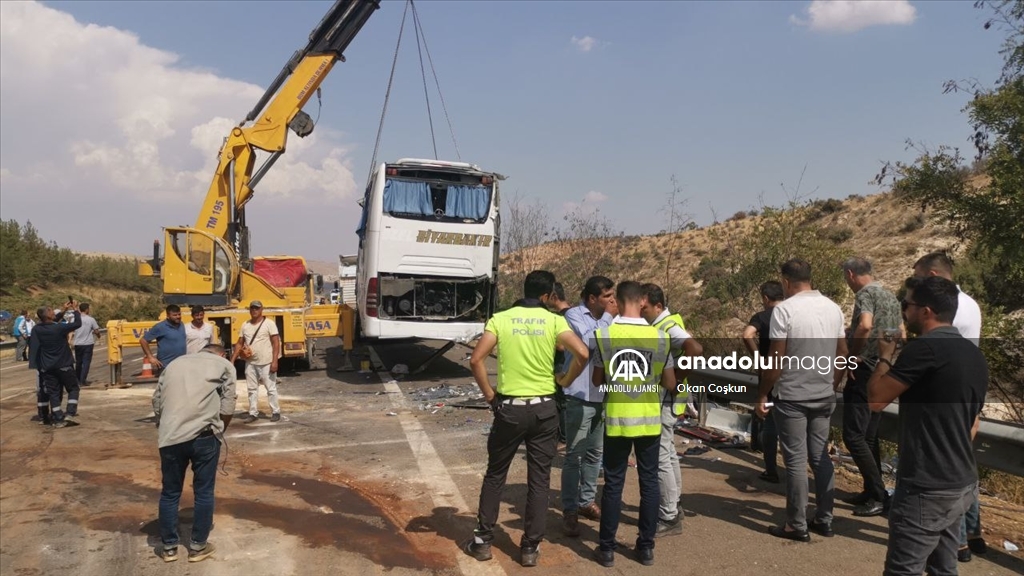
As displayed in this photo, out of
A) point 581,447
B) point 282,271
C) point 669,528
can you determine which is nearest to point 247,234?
point 282,271

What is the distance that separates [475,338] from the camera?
12961mm

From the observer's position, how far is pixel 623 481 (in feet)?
14.3

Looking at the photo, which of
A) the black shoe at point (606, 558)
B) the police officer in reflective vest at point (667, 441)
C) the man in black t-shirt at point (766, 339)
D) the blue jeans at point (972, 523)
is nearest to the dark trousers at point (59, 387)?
the black shoe at point (606, 558)

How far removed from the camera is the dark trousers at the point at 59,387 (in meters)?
9.55

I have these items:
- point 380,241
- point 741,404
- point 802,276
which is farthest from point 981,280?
point 802,276

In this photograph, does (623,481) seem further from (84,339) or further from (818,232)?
(818,232)

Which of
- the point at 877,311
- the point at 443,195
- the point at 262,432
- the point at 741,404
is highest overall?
the point at 443,195

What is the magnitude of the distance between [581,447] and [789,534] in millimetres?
1610

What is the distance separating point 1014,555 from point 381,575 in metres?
4.31

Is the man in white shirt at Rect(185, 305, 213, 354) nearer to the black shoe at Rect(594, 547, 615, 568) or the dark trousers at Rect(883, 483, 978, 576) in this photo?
the black shoe at Rect(594, 547, 615, 568)

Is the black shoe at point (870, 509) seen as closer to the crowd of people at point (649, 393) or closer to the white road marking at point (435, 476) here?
the crowd of people at point (649, 393)

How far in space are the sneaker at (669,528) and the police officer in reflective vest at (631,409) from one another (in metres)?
0.50

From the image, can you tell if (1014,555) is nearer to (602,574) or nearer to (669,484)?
(669,484)

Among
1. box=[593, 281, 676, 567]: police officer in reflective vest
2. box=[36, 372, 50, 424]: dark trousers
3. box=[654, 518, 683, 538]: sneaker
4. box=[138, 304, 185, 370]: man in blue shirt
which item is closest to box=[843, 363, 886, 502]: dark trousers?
box=[654, 518, 683, 538]: sneaker
